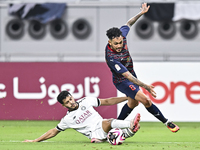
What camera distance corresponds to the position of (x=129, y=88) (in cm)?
794

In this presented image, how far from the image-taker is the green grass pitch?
705cm

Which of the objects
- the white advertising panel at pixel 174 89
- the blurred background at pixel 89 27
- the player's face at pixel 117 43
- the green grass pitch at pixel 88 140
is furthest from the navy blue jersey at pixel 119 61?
the blurred background at pixel 89 27

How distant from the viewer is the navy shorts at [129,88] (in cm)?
788

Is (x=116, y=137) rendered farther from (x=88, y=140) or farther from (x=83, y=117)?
(x=88, y=140)

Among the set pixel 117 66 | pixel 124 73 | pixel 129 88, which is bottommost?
pixel 129 88

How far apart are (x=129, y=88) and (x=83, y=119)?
3.14 ft

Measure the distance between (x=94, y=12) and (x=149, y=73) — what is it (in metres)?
6.86

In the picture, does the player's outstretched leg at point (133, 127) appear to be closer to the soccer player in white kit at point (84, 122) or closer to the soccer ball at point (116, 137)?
the soccer ball at point (116, 137)

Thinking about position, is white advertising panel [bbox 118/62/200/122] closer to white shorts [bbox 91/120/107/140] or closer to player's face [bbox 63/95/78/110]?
white shorts [bbox 91/120/107/140]

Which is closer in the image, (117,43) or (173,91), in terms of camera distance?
(117,43)

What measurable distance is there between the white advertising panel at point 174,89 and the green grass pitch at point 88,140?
0.27 meters

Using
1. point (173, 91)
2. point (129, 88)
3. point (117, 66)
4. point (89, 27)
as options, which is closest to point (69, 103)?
point (117, 66)

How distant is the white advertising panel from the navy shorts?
11.3 ft

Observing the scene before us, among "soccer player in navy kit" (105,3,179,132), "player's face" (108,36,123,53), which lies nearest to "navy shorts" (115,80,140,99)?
"soccer player in navy kit" (105,3,179,132)
